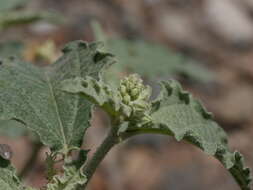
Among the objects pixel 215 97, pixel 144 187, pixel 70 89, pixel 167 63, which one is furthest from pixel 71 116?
pixel 215 97

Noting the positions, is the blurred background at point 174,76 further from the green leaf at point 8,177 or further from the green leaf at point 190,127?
the green leaf at point 8,177

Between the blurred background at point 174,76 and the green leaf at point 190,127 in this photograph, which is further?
the blurred background at point 174,76

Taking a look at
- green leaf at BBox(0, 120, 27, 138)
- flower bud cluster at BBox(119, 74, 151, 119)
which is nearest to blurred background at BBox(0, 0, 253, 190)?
green leaf at BBox(0, 120, 27, 138)

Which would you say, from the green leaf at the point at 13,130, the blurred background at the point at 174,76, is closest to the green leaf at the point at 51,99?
the green leaf at the point at 13,130

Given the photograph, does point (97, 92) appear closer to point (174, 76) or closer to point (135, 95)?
point (135, 95)

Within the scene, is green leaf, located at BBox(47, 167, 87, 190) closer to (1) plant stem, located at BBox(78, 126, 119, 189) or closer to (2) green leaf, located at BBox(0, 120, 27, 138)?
(1) plant stem, located at BBox(78, 126, 119, 189)

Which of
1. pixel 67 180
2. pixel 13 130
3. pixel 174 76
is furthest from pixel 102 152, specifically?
pixel 174 76
